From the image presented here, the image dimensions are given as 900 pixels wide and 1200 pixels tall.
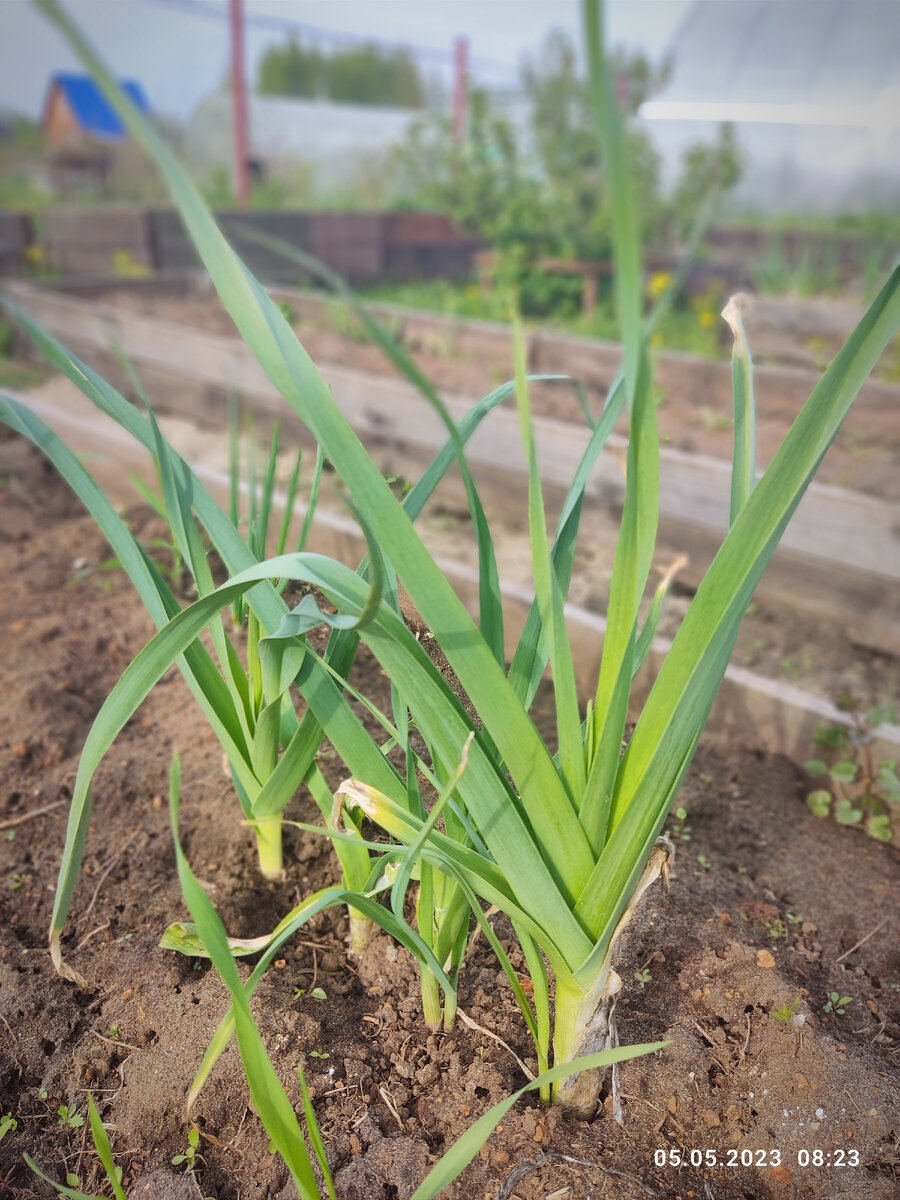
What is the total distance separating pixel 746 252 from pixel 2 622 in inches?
307

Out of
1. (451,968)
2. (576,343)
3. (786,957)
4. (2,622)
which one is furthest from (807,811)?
(576,343)

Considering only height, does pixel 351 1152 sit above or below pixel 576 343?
below

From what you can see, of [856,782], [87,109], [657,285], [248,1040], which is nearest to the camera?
[248,1040]

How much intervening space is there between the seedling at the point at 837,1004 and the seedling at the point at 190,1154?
815mm

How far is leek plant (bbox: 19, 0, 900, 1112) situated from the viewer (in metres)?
0.66

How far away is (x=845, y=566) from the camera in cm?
233

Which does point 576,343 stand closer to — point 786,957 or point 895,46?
point 786,957

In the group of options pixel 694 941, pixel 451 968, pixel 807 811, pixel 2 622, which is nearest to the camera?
pixel 451 968

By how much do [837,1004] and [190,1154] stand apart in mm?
845

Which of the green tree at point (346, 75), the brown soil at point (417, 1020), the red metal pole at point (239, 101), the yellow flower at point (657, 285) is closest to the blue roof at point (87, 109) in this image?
the green tree at point (346, 75)

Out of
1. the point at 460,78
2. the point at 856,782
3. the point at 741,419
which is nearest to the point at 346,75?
the point at 460,78

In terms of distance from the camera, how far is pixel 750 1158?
3.09ft

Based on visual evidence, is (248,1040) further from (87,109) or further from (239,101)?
(87,109)

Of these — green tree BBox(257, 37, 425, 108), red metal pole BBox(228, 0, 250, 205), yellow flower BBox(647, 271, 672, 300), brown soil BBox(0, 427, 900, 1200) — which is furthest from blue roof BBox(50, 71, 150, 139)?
brown soil BBox(0, 427, 900, 1200)
